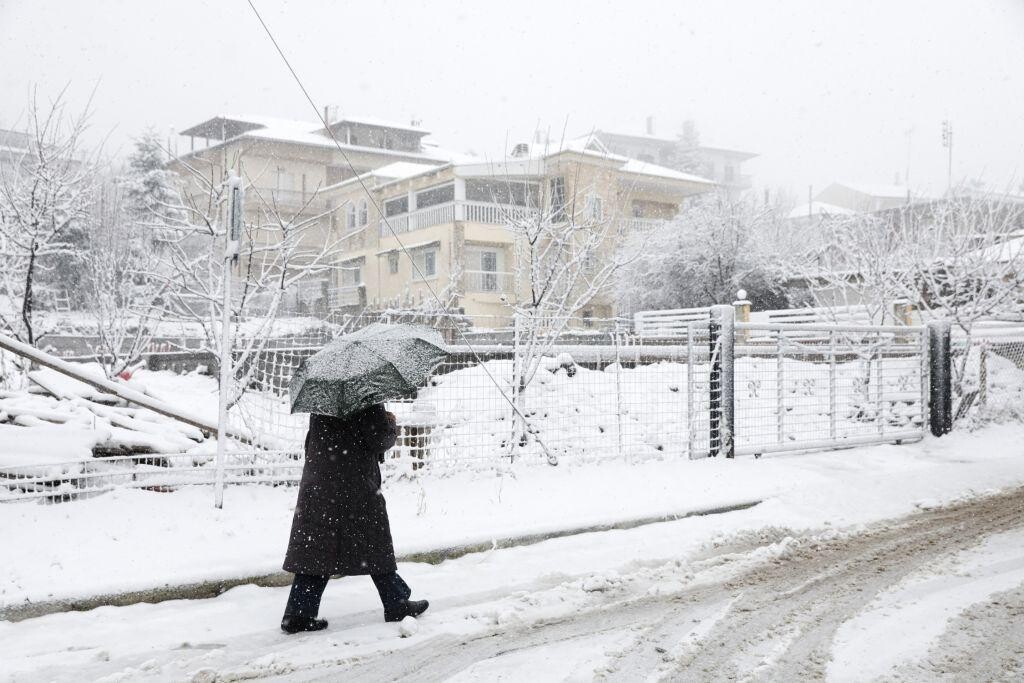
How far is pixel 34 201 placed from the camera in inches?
391

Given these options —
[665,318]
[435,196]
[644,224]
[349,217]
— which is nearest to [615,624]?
[665,318]

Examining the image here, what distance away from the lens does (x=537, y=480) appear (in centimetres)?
780

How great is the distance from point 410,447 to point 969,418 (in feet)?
29.1

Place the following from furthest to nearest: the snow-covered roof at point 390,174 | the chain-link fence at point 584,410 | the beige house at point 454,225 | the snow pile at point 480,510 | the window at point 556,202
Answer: the snow-covered roof at point 390,174, the beige house at point 454,225, the window at point 556,202, the chain-link fence at point 584,410, the snow pile at point 480,510

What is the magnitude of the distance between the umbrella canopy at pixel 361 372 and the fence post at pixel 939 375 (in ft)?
29.4

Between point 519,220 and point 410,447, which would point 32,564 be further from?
point 519,220

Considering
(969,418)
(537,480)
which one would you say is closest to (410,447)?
(537,480)

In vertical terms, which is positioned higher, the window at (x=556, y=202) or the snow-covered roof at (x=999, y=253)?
the window at (x=556, y=202)

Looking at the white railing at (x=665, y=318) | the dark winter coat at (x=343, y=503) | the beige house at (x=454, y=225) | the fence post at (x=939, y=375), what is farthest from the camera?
the beige house at (x=454, y=225)

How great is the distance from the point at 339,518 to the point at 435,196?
27413mm

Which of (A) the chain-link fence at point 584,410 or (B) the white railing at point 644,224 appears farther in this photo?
→ (B) the white railing at point 644,224

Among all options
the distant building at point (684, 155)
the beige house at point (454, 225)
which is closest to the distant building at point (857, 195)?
the distant building at point (684, 155)

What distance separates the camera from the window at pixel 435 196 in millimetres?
29723

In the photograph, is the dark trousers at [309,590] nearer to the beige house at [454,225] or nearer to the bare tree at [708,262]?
the beige house at [454,225]
